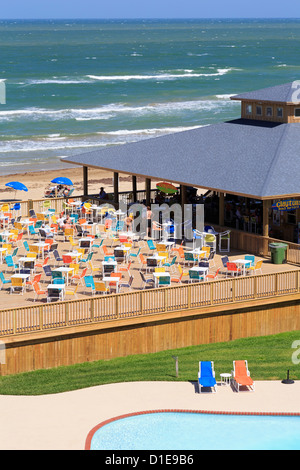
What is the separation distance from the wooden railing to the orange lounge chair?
9.57ft

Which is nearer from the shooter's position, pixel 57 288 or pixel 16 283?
pixel 57 288

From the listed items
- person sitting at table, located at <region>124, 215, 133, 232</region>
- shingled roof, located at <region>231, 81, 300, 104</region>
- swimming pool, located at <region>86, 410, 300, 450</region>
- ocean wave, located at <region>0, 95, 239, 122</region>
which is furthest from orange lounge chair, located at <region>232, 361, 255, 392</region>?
ocean wave, located at <region>0, 95, 239, 122</region>

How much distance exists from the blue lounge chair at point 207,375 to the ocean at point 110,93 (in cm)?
3768

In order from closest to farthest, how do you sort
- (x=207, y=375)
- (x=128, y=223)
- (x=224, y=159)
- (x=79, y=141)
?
(x=207, y=375), (x=224, y=159), (x=128, y=223), (x=79, y=141)

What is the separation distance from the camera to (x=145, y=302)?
23094 millimetres

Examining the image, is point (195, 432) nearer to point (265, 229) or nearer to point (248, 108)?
point (265, 229)

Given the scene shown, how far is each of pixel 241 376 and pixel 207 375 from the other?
75 cm

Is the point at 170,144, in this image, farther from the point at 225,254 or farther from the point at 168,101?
the point at 168,101

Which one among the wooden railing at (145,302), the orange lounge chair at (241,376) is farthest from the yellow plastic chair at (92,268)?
the orange lounge chair at (241,376)

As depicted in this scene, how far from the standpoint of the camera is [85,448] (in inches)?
681

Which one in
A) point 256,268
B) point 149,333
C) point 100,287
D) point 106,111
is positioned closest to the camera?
point 149,333

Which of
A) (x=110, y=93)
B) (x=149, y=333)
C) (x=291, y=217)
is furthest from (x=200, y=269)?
(x=110, y=93)

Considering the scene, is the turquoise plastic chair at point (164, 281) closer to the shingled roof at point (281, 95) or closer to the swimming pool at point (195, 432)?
the swimming pool at point (195, 432)
